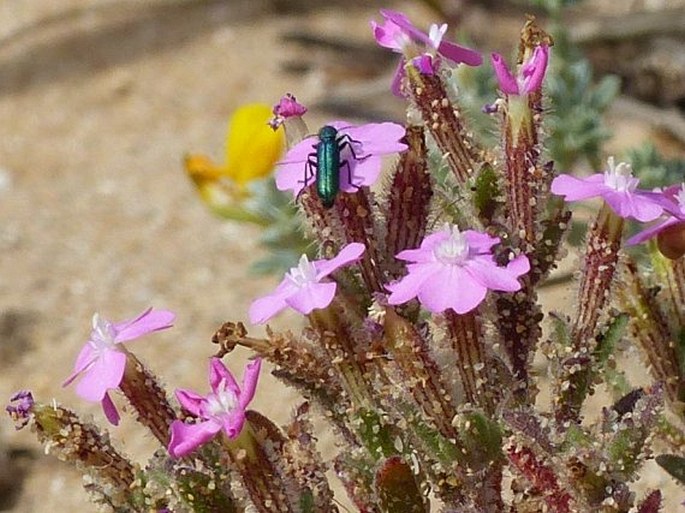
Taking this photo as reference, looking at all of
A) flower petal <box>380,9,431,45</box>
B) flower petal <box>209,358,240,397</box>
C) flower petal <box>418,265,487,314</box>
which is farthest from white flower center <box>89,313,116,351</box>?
flower petal <box>380,9,431,45</box>

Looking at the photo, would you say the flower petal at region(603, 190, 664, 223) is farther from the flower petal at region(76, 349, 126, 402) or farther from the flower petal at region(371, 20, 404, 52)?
the flower petal at region(76, 349, 126, 402)

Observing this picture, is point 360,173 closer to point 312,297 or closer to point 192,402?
point 312,297

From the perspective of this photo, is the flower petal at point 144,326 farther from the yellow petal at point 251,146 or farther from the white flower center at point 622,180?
the yellow petal at point 251,146

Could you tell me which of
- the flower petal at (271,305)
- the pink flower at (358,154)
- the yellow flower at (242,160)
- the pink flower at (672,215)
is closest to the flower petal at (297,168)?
the pink flower at (358,154)

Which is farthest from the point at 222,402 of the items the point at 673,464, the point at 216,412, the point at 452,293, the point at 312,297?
the point at 673,464

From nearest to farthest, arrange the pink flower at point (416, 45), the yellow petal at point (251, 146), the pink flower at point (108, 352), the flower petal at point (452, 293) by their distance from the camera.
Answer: the flower petal at point (452, 293) < the pink flower at point (108, 352) < the pink flower at point (416, 45) < the yellow petal at point (251, 146)

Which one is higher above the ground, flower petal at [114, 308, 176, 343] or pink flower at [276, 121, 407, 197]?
pink flower at [276, 121, 407, 197]
